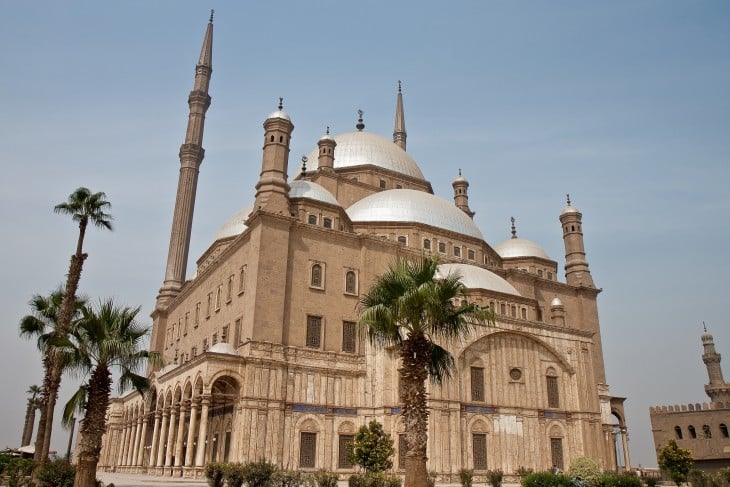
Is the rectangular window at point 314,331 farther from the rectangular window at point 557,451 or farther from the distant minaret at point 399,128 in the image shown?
the distant minaret at point 399,128

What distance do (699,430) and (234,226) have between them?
44.6 m

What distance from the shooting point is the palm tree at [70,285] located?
19969 mm

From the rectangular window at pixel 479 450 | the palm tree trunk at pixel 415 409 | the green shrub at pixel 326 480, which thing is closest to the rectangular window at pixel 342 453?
the rectangular window at pixel 479 450

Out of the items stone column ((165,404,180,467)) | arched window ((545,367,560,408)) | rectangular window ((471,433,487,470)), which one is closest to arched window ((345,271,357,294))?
rectangular window ((471,433,487,470))

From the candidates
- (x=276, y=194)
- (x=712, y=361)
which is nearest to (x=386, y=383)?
(x=276, y=194)

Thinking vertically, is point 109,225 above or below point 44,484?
above

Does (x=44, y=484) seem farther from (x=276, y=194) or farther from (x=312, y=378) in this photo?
(x=276, y=194)

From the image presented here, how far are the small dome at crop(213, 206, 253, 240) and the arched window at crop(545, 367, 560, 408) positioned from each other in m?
20.8

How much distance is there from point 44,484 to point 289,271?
15.8 meters

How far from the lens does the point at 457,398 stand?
27.7 meters

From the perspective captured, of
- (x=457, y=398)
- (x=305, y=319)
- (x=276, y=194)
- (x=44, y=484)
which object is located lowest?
(x=44, y=484)

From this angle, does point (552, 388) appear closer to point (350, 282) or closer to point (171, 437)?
point (350, 282)

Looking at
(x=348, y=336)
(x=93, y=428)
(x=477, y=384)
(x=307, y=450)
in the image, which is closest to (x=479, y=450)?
(x=477, y=384)

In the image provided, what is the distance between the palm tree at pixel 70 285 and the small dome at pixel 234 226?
16.6 meters
